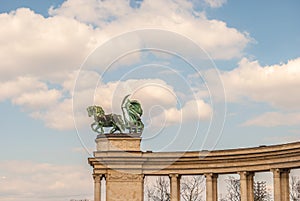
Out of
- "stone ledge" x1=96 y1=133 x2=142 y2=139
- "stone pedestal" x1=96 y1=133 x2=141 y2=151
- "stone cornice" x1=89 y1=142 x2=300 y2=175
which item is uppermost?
"stone ledge" x1=96 y1=133 x2=142 y2=139

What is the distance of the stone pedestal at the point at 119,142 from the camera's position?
87.4 m

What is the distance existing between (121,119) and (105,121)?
2165 mm

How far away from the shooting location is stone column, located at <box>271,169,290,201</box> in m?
74.8

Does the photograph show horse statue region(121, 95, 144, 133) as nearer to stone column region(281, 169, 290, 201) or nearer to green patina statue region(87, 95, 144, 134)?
green patina statue region(87, 95, 144, 134)

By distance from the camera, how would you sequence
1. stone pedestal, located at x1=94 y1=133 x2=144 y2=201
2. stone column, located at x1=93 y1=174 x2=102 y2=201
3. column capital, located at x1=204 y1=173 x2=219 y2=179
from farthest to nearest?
stone pedestal, located at x1=94 y1=133 x2=144 y2=201 → stone column, located at x1=93 y1=174 x2=102 y2=201 → column capital, located at x1=204 y1=173 x2=219 y2=179

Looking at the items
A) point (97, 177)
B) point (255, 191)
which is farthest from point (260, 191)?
point (97, 177)

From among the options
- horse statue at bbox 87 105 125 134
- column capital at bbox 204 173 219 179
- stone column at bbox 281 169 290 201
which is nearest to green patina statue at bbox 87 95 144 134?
horse statue at bbox 87 105 125 134

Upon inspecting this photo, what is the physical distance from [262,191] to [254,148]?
179 ft

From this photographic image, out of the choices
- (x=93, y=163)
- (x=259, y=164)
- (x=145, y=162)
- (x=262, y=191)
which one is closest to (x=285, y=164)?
(x=259, y=164)

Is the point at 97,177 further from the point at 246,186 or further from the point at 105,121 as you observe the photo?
the point at 246,186

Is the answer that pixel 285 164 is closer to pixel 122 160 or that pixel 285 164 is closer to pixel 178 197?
pixel 178 197

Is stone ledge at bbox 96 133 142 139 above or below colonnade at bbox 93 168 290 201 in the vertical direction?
above

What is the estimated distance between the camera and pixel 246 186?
3110 inches

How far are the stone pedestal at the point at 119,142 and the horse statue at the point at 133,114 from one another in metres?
1.27
